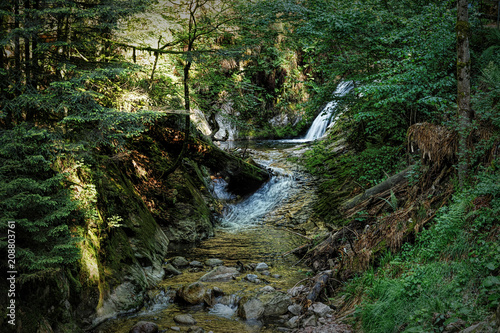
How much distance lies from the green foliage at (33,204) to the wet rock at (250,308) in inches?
A: 113

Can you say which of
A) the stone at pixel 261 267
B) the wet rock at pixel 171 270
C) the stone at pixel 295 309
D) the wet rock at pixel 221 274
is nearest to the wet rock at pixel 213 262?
the wet rock at pixel 221 274

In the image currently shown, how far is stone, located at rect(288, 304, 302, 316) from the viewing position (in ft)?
16.9

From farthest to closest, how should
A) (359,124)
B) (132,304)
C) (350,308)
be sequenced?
1. (359,124)
2. (132,304)
3. (350,308)

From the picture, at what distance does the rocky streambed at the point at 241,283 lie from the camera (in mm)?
4965

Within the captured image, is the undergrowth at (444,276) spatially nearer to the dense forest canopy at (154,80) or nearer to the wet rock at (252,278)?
the dense forest canopy at (154,80)

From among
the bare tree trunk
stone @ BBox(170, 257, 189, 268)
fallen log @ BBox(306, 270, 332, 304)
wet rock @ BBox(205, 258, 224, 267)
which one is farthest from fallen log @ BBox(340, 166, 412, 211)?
stone @ BBox(170, 257, 189, 268)

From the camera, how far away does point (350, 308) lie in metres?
4.62

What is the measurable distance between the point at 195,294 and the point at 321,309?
2.39 meters

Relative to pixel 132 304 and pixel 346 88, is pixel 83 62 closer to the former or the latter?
pixel 132 304

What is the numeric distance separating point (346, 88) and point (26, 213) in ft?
51.0

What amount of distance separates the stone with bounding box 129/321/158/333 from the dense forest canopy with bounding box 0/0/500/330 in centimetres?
128

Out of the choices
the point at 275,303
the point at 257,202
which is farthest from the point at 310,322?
the point at 257,202

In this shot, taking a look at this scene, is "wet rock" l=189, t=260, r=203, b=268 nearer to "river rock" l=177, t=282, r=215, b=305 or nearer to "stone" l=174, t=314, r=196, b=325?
"river rock" l=177, t=282, r=215, b=305

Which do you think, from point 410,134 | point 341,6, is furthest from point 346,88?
point 410,134
